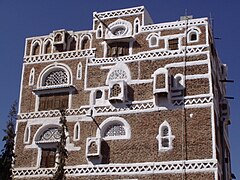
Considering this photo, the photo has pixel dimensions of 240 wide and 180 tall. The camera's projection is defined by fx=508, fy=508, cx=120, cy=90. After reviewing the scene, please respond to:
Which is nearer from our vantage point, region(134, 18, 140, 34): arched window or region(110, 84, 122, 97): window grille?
region(110, 84, 122, 97): window grille

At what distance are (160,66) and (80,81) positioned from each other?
494cm

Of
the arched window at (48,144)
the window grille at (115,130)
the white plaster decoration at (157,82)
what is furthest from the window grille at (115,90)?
the arched window at (48,144)

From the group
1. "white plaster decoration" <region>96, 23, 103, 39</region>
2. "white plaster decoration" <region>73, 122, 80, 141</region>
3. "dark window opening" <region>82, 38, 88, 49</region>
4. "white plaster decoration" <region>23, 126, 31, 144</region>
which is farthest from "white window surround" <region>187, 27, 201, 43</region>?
"white plaster decoration" <region>23, 126, 31, 144</region>

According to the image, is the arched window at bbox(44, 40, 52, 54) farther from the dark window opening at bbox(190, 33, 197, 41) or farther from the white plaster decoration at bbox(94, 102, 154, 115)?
the dark window opening at bbox(190, 33, 197, 41)

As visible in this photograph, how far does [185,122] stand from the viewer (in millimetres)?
27078

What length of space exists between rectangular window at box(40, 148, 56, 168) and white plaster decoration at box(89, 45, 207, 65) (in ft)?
18.9

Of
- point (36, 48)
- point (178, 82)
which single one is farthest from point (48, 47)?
point (178, 82)

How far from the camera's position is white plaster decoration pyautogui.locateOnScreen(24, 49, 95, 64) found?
30819 millimetres

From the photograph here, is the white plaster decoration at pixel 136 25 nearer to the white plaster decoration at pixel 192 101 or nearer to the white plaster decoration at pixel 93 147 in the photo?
the white plaster decoration at pixel 192 101

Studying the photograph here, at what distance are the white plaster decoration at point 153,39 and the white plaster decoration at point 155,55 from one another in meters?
0.52

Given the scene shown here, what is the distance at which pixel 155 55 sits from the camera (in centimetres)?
2914

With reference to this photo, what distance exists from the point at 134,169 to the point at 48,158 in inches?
214

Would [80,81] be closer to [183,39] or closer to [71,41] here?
[71,41]

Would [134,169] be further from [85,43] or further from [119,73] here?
[85,43]
